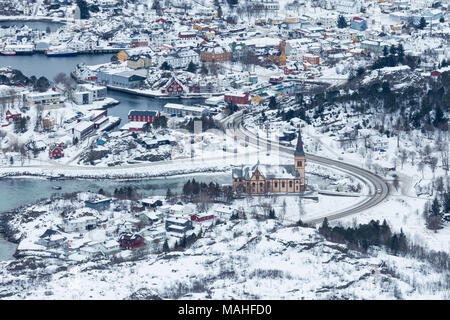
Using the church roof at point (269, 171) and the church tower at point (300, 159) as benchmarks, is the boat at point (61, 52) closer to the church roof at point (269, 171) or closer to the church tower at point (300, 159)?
the church roof at point (269, 171)

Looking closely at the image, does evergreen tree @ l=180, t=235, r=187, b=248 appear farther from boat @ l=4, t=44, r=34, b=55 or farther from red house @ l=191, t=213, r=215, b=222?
boat @ l=4, t=44, r=34, b=55

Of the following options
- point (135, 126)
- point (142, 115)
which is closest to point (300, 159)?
point (135, 126)

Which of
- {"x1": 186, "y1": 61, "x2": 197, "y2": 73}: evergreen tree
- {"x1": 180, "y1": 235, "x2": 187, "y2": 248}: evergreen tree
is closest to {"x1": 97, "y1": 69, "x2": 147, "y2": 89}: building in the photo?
{"x1": 186, "y1": 61, "x2": 197, "y2": 73}: evergreen tree

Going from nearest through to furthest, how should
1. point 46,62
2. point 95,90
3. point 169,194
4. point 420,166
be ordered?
1. point 169,194
2. point 420,166
3. point 95,90
4. point 46,62

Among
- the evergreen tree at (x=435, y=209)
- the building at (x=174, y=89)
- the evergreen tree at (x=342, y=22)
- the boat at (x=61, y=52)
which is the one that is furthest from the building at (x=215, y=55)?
the evergreen tree at (x=435, y=209)

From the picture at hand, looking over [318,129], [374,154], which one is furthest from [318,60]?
[374,154]

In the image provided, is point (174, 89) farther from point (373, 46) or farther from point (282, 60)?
point (373, 46)

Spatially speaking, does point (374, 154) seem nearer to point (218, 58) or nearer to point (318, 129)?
point (318, 129)
